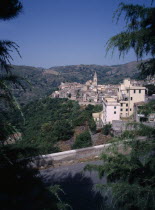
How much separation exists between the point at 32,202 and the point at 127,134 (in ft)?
6.63

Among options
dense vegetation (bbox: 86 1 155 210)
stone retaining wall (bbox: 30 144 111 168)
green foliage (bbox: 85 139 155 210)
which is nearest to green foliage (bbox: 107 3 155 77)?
dense vegetation (bbox: 86 1 155 210)

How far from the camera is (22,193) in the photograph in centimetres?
267

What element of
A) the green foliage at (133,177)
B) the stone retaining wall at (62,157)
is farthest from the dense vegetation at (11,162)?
the stone retaining wall at (62,157)

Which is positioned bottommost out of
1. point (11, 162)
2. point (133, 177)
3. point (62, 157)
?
point (62, 157)

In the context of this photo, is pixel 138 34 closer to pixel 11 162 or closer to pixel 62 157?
pixel 11 162

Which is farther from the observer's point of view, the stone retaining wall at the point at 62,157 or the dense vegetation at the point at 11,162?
the stone retaining wall at the point at 62,157

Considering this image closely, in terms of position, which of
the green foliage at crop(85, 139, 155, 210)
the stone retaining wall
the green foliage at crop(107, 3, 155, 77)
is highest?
the green foliage at crop(107, 3, 155, 77)

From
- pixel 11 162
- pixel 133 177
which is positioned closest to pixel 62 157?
pixel 133 177

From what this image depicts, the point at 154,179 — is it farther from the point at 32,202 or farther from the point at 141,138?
the point at 32,202

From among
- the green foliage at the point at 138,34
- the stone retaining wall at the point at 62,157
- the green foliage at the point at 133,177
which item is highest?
the green foliage at the point at 138,34

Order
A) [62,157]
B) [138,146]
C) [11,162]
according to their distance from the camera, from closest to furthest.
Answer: [11,162] → [138,146] → [62,157]

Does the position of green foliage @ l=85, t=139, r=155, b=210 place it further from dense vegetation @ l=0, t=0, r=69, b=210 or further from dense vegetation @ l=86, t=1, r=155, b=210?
dense vegetation @ l=0, t=0, r=69, b=210

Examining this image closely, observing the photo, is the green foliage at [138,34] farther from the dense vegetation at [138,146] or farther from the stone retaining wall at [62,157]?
the stone retaining wall at [62,157]

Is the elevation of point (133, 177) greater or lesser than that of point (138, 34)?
lesser
